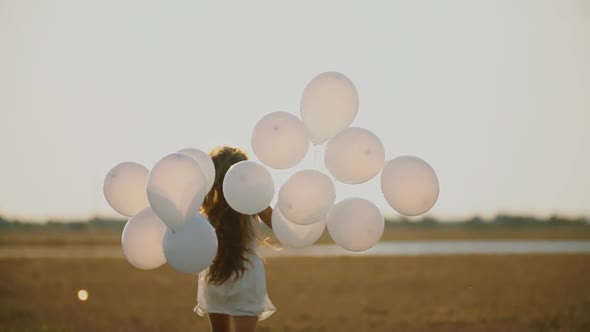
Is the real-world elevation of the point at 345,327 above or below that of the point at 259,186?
below

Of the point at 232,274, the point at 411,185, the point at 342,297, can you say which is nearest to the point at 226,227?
the point at 232,274

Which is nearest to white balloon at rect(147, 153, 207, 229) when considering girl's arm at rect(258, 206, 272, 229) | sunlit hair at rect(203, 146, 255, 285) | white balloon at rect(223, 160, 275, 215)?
white balloon at rect(223, 160, 275, 215)

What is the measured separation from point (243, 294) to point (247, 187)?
0.70 meters

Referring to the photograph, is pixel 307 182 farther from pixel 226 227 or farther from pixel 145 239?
pixel 145 239

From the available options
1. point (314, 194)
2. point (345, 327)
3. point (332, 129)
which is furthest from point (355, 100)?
point (345, 327)

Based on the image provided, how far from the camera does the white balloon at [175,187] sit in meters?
4.09

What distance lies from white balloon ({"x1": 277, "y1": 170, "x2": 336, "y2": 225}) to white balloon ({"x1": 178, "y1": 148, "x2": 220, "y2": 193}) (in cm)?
42

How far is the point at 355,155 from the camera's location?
4.55 meters

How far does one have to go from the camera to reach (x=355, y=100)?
4.82 meters

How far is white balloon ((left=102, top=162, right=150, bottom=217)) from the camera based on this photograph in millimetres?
4641

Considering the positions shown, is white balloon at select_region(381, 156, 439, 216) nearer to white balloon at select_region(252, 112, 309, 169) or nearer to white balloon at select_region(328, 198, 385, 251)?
white balloon at select_region(328, 198, 385, 251)

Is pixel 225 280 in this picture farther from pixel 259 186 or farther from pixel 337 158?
pixel 337 158

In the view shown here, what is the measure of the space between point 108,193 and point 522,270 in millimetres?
13395

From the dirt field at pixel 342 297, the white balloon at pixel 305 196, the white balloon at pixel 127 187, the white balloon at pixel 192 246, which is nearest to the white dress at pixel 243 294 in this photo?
the white balloon at pixel 305 196
